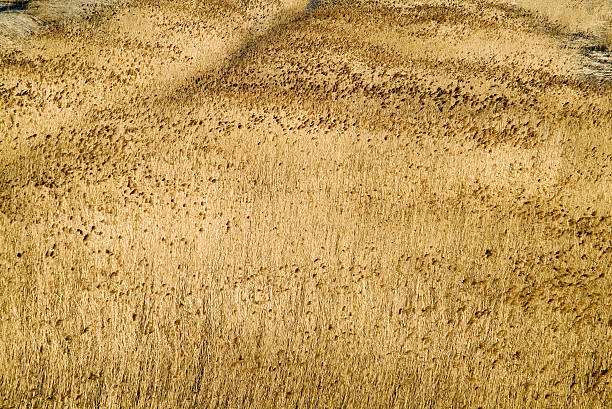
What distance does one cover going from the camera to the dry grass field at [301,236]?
10156 millimetres

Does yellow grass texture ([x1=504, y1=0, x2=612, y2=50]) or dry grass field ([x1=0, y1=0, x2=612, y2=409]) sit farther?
yellow grass texture ([x1=504, y1=0, x2=612, y2=50])

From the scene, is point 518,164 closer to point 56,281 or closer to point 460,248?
point 460,248

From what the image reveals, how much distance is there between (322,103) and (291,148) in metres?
2.29

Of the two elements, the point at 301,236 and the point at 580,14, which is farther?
the point at 580,14

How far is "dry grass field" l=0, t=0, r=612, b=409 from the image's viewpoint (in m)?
10.2

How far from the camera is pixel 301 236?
11508mm

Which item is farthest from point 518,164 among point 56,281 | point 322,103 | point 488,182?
point 56,281

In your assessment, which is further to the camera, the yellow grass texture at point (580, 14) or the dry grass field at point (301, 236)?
the yellow grass texture at point (580, 14)

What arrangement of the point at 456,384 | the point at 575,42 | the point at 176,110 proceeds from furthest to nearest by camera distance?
the point at 575,42
the point at 176,110
the point at 456,384

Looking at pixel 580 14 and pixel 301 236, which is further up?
pixel 580 14

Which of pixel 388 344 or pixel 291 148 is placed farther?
pixel 291 148

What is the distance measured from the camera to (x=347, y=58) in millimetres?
15711

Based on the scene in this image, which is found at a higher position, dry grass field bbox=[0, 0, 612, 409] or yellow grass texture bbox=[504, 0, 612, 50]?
yellow grass texture bbox=[504, 0, 612, 50]

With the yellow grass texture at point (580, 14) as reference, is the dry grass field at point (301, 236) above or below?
below
